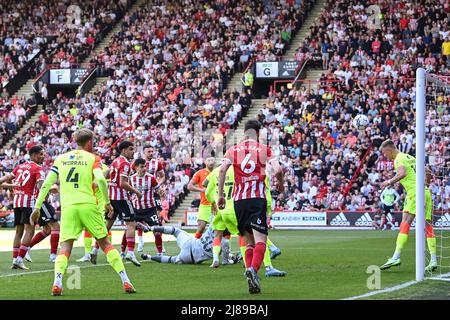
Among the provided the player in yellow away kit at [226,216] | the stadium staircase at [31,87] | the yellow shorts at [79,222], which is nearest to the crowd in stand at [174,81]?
the stadium staircase at [31,87]

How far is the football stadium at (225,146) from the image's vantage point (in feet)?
44.9

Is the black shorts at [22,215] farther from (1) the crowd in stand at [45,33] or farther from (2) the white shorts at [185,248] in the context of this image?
(1) the crowd in stand at [45,33]

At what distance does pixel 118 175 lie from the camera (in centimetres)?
1950

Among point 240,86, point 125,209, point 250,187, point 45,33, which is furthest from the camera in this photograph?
point 45,33

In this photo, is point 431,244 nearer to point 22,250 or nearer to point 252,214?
point 252,214

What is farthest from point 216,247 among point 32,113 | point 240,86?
point 32,113

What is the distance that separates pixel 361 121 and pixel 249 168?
85.4 ft

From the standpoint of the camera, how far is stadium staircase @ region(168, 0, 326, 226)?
40375 millimetres

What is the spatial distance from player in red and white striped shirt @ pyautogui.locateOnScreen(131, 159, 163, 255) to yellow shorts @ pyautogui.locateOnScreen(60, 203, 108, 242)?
22.0ft

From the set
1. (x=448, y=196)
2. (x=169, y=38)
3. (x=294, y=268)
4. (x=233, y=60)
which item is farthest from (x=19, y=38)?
(x=294, y=268)

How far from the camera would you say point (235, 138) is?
40.9 meters

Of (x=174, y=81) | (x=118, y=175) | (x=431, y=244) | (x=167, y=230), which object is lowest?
(x=431, y=244)
